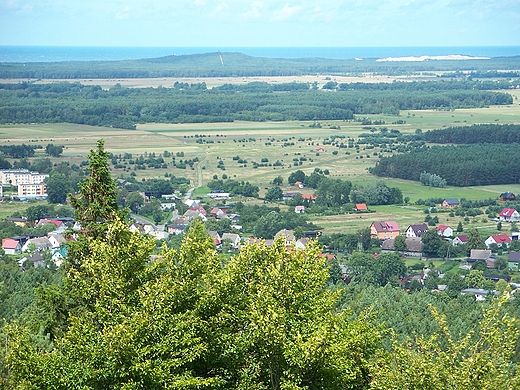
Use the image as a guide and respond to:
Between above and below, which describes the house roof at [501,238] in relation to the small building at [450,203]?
above

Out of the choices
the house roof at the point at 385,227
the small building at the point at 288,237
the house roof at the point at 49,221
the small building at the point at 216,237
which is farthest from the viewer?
the house roof at the point at 49,221

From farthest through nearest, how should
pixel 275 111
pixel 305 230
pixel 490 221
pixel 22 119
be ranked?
pixel 275 111
pixel 22 119
pixel 490 221
pixel 305 230

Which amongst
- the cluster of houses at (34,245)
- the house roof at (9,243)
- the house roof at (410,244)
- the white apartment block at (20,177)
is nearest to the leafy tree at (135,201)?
the cluster of houses at (34,245)

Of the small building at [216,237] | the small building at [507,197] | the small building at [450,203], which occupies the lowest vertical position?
the small building at [507,197]

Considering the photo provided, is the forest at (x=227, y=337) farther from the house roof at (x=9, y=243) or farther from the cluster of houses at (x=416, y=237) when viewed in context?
the house roof at (x=9, y=243)

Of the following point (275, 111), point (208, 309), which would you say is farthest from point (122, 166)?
point (208, 309)

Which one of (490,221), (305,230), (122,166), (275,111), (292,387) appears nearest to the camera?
(292,387)

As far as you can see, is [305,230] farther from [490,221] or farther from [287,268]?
[287,268]
